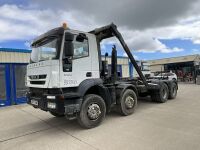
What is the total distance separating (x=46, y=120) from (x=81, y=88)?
2.52 m

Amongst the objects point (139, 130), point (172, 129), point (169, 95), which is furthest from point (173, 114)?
point (169, 95)

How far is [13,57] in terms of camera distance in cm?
1073

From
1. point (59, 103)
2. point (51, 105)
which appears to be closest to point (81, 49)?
point (59, 103)

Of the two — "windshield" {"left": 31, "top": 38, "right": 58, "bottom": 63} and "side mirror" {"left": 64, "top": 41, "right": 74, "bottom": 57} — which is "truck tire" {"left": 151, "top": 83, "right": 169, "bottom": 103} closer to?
"side mirror" {"left": 64, "top": 41, "right": 74, "bottom": 57}

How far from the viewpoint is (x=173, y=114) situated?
21.8 feet

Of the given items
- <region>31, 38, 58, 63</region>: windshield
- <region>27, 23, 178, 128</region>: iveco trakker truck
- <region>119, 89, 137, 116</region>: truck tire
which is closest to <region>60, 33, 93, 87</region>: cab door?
<region>27, 23, 178, 128</region>: iveco trakker truck

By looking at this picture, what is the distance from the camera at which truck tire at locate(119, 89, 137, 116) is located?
6520mm

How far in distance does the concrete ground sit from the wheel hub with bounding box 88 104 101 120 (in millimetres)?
354

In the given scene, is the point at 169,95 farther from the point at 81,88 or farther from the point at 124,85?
the point at 81,88

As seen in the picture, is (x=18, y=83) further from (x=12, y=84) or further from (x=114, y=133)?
(x=114, y=133)

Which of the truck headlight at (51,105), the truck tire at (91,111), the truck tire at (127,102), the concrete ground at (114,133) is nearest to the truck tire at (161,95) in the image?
the concrete ground at (114,133)

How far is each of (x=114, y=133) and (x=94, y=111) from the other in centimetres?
92

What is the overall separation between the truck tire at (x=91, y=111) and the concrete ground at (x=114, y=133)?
205 mm

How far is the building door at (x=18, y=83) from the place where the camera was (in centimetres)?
1079
